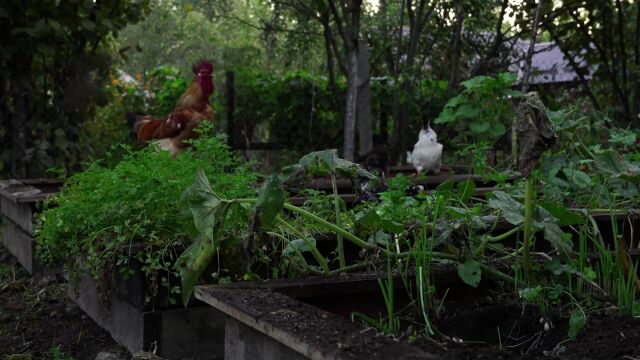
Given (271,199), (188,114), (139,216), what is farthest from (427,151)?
(271,199)

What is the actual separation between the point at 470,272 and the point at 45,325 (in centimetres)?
236

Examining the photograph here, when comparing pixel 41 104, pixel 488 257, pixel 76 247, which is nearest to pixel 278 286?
pixel 488 257

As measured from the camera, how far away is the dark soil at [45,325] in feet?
10.7

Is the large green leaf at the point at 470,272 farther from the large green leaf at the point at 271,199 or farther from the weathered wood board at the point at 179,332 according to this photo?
the weathered wood board at the point at 179,332

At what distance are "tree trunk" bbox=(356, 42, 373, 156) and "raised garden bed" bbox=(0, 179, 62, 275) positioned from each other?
2.62 meters

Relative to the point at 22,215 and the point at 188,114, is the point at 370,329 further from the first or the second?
the point at 188,114

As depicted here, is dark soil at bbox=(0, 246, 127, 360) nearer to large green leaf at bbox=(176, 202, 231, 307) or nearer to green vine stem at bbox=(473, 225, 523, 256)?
large green leaf at bbox=(176, 202, 231, 307)

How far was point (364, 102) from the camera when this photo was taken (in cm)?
709

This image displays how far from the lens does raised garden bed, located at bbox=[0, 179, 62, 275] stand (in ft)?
14.7

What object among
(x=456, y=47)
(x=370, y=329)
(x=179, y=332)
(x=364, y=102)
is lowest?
(x=179, y=332)

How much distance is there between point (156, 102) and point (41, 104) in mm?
3399

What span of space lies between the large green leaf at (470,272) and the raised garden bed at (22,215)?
255 cm

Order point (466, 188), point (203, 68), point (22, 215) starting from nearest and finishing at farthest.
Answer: point (466, 188) < point (22, 215) < point (203, 68)

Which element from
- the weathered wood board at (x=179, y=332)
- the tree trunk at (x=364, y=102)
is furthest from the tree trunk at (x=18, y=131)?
the weathered wood board at (x=179, y=332)
